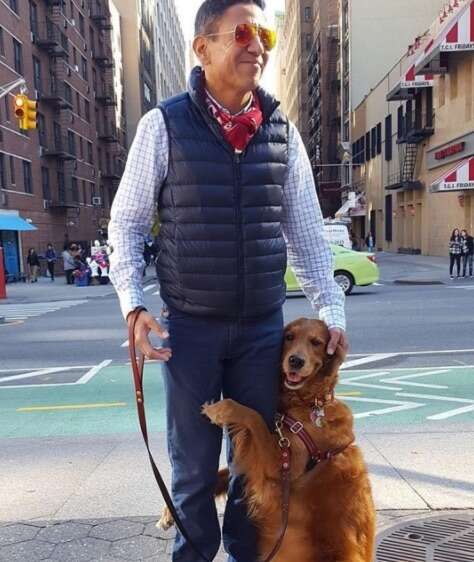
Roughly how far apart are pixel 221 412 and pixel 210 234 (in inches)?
26.5

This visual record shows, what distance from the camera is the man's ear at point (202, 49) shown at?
2.17 m

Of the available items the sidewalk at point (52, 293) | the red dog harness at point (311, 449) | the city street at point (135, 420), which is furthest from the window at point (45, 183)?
the red dog harness at point (311, 449)

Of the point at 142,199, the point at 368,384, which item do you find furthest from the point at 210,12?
the point at 368,384

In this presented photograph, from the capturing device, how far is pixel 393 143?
37125 millimetres

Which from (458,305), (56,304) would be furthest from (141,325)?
(56,304)

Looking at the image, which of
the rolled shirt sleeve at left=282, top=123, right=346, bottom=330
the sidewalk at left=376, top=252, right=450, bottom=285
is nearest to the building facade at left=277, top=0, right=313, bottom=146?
the sidewalk at left=376, top=252, right=450, bottom=285

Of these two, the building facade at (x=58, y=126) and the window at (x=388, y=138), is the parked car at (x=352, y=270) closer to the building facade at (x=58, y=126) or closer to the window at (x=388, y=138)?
the building facade at (x=58, y=126)

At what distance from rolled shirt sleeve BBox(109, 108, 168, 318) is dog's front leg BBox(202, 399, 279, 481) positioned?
0.52 m

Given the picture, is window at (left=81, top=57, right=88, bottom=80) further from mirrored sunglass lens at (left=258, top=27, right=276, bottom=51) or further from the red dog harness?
the red dog harness

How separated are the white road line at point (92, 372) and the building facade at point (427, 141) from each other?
19.2m

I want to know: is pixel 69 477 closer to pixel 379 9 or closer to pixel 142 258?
pixel 142 258

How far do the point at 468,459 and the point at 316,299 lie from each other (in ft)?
7.06

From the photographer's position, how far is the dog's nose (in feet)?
7.56

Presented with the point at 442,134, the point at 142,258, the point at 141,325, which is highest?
the point at 442,134
